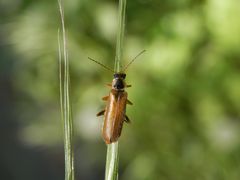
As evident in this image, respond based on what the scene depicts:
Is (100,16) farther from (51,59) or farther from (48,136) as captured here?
(48,136)

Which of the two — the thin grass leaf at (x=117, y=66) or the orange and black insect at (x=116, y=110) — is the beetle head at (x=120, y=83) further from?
the thin grass leaf at (x=117, y=66)

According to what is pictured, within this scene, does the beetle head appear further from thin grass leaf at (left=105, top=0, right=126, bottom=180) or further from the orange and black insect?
thin grass leaf at (left=105, top=0, right=126, bottom=180)

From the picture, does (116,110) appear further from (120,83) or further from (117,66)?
(117,66)

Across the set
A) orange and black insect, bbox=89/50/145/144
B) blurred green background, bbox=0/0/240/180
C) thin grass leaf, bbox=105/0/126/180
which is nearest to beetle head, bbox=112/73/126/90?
orange and black insect, bbox=89/50/145/144

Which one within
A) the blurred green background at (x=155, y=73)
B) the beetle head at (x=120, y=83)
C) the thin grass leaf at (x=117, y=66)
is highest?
the blurred green background at (x=155, y=73)

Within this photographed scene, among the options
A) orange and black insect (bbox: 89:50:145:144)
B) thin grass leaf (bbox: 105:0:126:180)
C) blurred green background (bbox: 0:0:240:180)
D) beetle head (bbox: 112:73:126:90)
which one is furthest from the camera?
blurred green background (bbox: 0:0:240:180)

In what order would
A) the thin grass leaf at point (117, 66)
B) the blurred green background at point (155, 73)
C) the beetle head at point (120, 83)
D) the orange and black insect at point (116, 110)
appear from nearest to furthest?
the thin grass leaf at point (117, 66) → the orange and black insect at point (116, 110) → the beetle head at point (120, 83) → the blurred green background at point (155, 73)

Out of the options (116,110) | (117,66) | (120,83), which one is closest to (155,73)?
(120,83)

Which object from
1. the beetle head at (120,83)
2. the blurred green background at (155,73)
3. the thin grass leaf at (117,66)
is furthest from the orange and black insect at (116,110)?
the blurred green background at (155,73)
